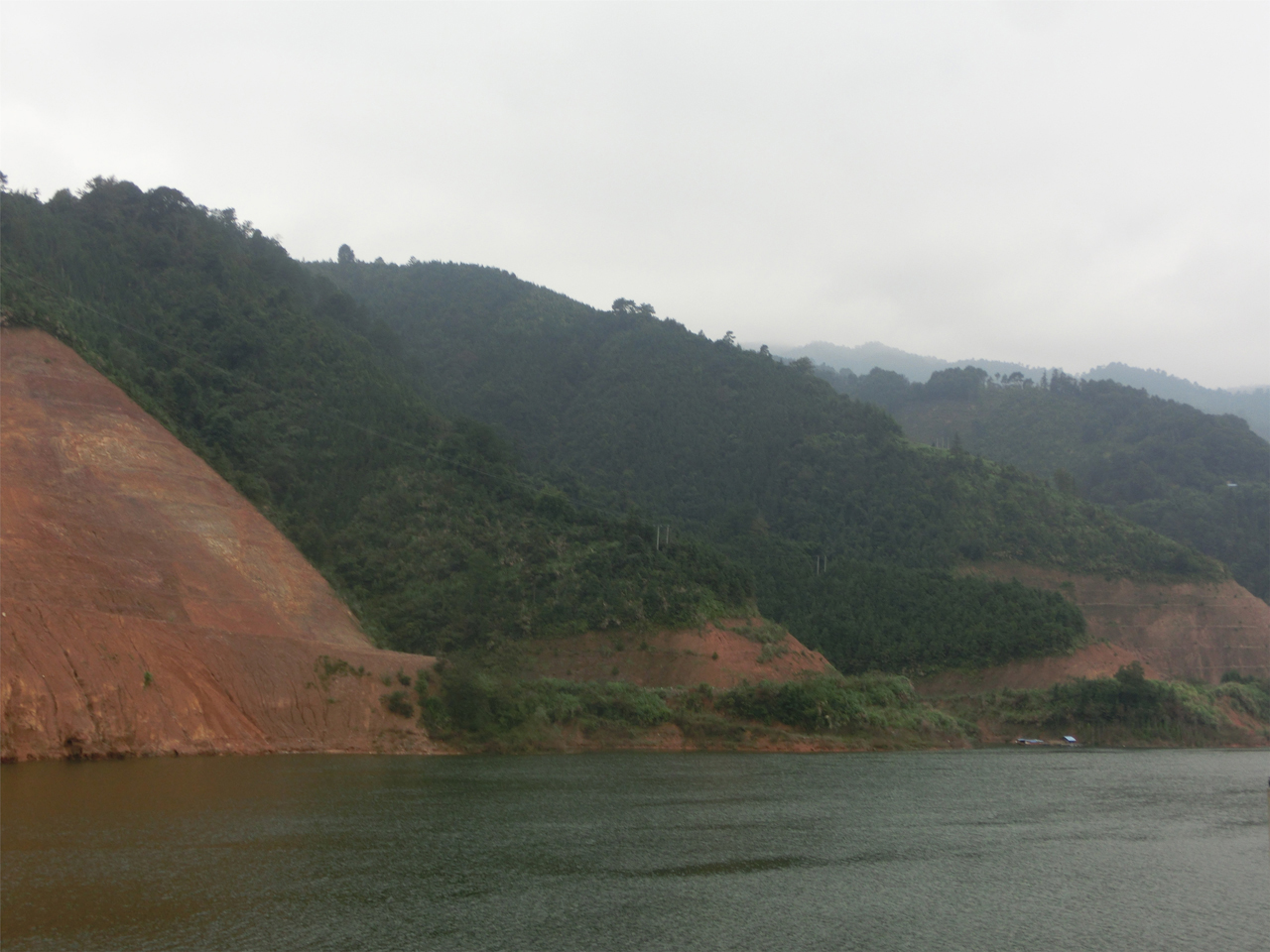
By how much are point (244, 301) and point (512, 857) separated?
229ft

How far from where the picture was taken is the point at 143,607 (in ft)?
130

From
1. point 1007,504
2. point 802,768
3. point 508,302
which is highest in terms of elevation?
point 508,302

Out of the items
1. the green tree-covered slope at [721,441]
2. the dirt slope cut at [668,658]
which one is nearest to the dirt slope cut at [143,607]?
the dirt slope cut at [668,658]

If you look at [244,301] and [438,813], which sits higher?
[244,301]

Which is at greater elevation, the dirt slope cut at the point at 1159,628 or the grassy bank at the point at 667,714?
the dirt slope cut at the point at 1159,628

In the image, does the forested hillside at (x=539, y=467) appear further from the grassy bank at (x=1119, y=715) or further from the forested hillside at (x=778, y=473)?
the grassy bank at (x=1119, y=715)

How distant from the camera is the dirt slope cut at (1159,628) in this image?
74812mm

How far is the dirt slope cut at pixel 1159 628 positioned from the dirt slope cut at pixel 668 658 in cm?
2053

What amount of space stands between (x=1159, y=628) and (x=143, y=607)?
76349mm

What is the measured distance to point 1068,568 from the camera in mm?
87125

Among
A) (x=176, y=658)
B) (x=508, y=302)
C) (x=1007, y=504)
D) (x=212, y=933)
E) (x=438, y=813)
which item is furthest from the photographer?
(x=508, y=302)

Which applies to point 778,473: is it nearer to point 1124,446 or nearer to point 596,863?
point 1124,446

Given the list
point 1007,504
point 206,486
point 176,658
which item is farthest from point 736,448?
point 176,658

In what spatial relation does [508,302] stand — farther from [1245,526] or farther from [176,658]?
[176,658]
